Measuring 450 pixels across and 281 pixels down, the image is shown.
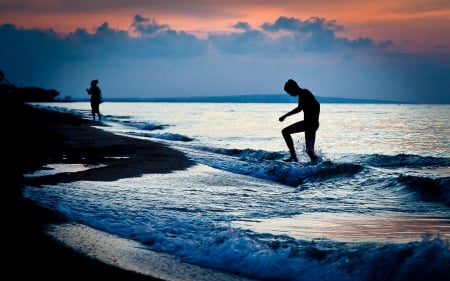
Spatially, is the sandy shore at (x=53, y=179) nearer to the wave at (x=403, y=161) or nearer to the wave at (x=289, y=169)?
the wave at (x=289, y=169)

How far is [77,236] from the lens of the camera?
424 centimetres

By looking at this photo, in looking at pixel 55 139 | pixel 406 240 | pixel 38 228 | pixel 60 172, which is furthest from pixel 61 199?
pixel 55 139

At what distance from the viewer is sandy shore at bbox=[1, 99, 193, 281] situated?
10.6ft

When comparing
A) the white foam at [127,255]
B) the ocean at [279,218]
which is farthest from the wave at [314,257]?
the white foam at [127,255]

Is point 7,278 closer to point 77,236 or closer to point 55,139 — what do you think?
point 77,236

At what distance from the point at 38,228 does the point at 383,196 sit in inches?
197

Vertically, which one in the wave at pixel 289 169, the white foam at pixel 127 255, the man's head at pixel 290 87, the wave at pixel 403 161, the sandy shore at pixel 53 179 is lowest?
the wave at pixel 403 161

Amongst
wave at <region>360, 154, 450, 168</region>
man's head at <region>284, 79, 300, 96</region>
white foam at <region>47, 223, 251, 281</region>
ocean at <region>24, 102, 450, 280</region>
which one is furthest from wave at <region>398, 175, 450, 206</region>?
white foam at <region>47, 223, 251, 281</region>

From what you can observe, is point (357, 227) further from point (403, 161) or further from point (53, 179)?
point (403, 161)

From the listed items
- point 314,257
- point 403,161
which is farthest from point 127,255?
point 403,161

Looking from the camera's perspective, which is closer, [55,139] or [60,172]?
[60,172]

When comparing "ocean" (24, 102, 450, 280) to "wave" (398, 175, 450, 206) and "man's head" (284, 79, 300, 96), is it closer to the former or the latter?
"wave" (398, 175, 450, 206)

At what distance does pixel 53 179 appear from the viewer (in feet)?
25.0

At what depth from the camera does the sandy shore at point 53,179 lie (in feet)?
10.6
